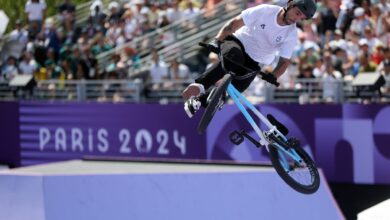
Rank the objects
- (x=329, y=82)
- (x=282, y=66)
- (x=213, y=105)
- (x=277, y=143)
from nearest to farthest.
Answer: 1. (x=213, y=105)
2. (x=277, y=143)
3. (x=282, y=66)
4. (x=329, y=82)

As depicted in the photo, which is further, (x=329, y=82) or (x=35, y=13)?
(x=35, y=13)

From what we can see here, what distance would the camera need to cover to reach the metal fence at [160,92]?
16.1 metres

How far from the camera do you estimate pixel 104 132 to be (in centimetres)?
1930

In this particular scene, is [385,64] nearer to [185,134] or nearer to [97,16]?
[185,134]

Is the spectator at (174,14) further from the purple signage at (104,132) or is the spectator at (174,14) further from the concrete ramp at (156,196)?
the concrete ramp at (156,196)

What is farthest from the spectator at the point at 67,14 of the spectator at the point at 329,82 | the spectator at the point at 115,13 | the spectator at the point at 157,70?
the spectator at the point at 329,82

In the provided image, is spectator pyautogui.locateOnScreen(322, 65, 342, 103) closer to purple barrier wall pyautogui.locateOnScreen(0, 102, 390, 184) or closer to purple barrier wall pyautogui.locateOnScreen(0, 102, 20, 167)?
purple barrier wall pyautogui.locateOnScreen(0, 102, 390, 184)

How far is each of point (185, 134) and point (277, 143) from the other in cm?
772

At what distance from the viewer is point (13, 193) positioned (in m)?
12.4

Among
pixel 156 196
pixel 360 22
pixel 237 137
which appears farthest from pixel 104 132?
pixel 237 137

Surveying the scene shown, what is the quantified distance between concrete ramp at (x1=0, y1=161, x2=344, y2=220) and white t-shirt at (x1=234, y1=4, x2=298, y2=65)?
9.00 feet

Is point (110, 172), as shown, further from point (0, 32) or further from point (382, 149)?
point (0, 32)

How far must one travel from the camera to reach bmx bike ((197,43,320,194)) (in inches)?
407

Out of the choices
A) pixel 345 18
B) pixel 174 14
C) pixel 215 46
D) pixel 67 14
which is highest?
pixel 67 14
